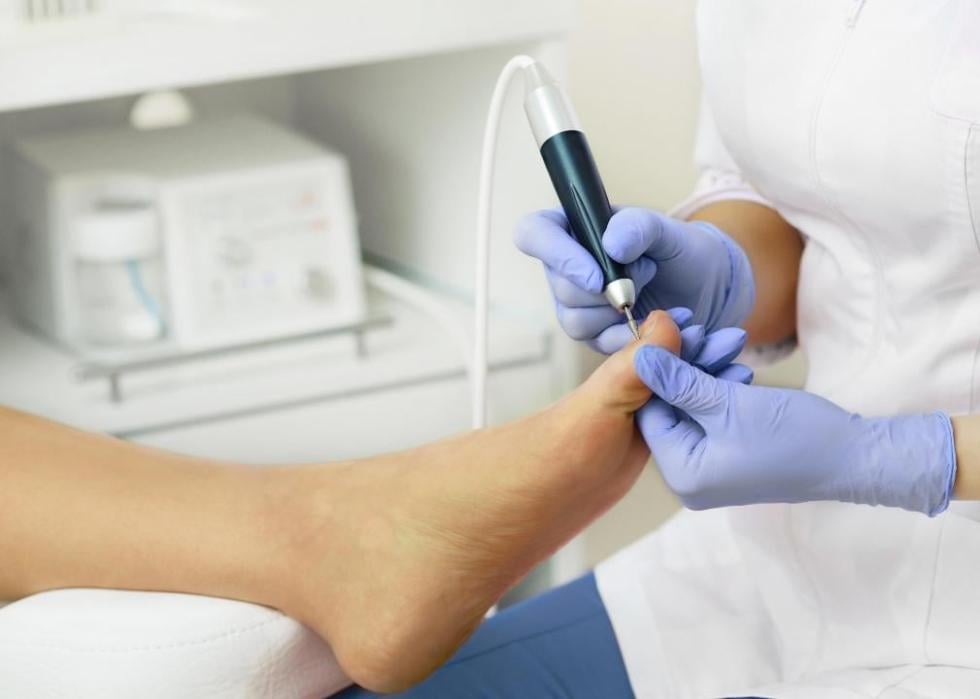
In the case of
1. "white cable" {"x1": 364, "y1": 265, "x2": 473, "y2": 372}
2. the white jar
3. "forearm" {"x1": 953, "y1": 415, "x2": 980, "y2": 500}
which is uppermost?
"forearm" {"x1": 953, "y1": 415, "x2": 980, "y2": 500}

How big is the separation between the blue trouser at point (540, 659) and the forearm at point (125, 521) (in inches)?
5.2

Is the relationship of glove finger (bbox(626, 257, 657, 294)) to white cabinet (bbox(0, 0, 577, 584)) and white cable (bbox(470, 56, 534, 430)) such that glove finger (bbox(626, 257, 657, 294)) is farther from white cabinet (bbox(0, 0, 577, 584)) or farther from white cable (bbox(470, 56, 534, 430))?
white cabinet (bbox(0, 0, 577, 584))

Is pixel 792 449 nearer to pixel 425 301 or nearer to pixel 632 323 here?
pixel 632 323

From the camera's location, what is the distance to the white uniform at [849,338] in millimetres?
788

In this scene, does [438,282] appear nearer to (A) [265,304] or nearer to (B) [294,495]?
(A) [265,304]

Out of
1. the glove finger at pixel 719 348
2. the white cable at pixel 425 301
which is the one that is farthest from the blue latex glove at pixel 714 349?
the white cable at pixel 425 301

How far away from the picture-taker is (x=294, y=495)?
0.87m

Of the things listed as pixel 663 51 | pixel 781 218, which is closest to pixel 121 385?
pixel 781 218

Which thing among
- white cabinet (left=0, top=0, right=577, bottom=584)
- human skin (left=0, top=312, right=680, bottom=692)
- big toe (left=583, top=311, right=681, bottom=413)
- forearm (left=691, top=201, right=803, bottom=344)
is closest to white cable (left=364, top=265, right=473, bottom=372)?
white cabinet (left=0, top=0, right=577, bottom=584)

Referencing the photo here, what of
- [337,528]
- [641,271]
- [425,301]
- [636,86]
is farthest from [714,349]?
[636,86]

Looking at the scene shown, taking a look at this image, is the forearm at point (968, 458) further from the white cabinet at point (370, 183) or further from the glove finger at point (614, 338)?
the white cabinet at point (370, 183)

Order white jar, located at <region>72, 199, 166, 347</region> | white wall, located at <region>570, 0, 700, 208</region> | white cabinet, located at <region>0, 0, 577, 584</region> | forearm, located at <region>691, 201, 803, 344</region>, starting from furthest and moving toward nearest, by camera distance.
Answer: white wall, located at <region>570, 0, 700, 208</region>
white jar, located at <region>72, 199, 166, 347</region>
white cabinet, located at <region>0, 0, 577, 584</region>
forearm, located at <region>691, 201, 803, 344</region>

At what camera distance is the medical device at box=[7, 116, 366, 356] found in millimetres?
1288

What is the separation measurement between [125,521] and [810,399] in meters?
0.40
